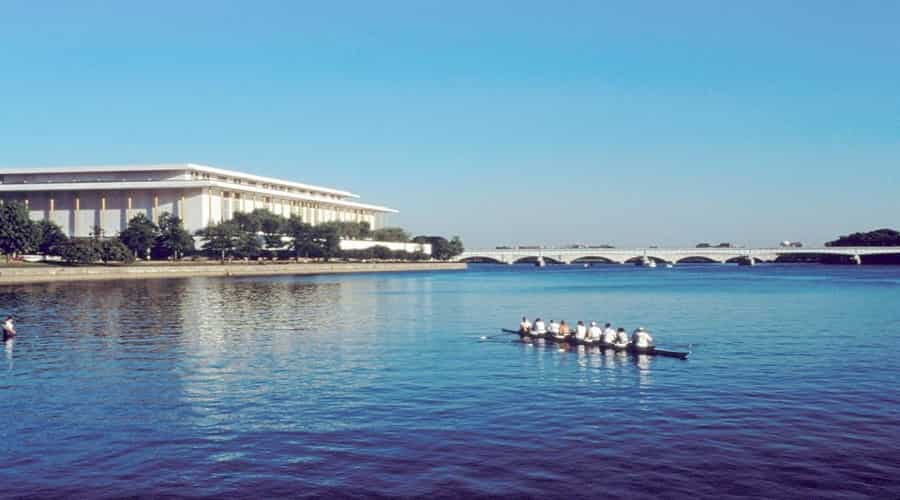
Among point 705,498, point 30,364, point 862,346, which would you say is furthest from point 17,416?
point 862,346

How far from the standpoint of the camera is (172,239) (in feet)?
420

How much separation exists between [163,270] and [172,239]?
16.5 meters

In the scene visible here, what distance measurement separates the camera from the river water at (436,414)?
1603cm

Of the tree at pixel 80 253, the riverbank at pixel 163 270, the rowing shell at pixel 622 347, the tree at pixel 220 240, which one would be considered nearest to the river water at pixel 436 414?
the rowing shell at pixel 622 347

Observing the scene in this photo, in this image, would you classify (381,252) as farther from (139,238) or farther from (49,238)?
(49,238)

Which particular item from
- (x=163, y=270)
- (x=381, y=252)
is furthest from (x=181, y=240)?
(x=381, y=252)

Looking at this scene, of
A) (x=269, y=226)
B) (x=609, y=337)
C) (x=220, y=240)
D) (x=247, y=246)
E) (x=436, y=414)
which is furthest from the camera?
(x=269, y=226)

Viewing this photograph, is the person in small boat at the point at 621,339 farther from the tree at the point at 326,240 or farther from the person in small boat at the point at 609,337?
the tree at the point at 326,240

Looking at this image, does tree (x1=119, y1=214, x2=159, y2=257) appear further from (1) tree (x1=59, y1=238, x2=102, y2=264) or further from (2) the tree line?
(1) tree (x1=59, y1=238, x2=102, y2=264)

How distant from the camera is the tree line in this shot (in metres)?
106

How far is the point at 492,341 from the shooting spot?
40.3 m

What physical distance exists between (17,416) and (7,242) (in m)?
92.5

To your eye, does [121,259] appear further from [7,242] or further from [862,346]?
[862,346]

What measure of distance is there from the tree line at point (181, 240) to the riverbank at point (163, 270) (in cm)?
406
